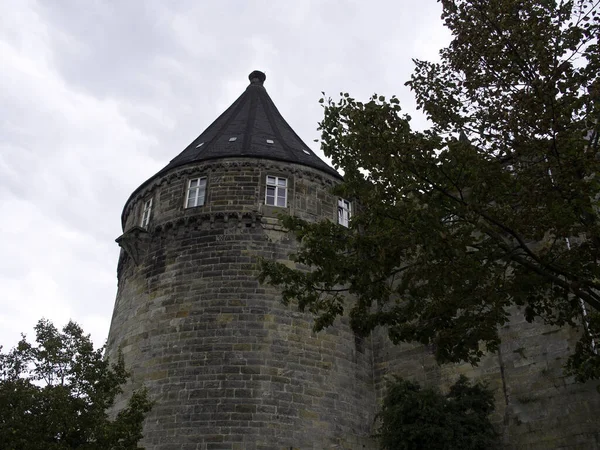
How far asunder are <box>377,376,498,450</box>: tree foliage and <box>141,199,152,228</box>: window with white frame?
408 inches

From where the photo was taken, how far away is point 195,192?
21.3 metres

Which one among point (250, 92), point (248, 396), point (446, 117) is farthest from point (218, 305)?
point (250, 92)

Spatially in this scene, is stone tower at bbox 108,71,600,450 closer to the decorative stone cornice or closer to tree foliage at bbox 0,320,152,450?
the decorative stone cornice

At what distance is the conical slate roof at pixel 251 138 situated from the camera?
2205 centimetres

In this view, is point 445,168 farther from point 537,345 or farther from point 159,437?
point 159,437

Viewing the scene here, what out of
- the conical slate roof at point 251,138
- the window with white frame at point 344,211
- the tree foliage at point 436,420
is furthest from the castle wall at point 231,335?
the tree foliage at point 436,420

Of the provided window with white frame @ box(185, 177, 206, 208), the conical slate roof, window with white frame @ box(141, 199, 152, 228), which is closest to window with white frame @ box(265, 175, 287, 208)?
the conical slate roof

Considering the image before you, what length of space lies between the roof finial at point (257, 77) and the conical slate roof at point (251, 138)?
97cm

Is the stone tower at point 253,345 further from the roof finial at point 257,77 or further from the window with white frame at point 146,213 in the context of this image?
the roof finial at point 257,77

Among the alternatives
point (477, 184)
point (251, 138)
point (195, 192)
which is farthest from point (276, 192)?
point (477, 184)

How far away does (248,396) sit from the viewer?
682 inches

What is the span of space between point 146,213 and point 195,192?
7.37 feet

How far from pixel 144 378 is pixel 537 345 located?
11008mm

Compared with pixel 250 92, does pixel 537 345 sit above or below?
below
